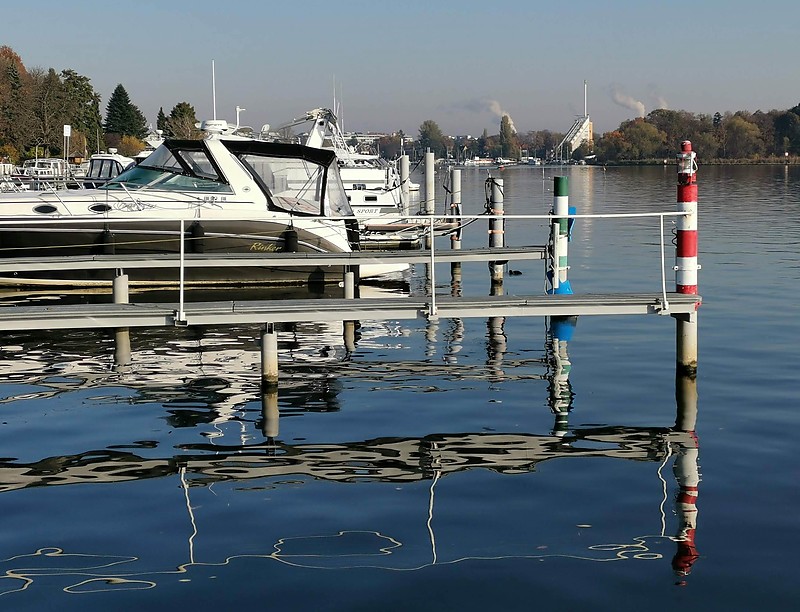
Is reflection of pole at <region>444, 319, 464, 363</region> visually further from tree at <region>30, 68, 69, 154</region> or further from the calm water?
tree at <region>30, 68, 69, 154</region>

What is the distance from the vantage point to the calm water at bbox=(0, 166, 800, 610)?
20.6 ft

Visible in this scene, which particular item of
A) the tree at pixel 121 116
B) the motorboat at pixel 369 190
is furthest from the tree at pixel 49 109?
the motorboat at pixel 369 190

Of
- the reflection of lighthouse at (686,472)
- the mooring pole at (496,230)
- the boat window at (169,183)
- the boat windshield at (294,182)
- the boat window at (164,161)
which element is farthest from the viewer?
the mooring pole at (496,230)

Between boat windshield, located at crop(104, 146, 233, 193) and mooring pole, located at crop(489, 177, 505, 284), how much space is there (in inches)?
195

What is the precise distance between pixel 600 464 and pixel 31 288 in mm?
13335

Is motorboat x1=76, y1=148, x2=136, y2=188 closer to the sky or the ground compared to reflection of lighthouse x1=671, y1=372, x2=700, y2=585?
closer to the sky

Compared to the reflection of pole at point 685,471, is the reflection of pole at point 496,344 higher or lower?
higher

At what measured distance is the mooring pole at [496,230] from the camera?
20.7m

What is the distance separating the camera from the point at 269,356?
10727 millimetres

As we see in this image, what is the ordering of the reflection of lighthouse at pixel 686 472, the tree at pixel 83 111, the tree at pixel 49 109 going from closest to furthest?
the reflection of lighthouse at pixel 686 472, the tree at pixel 49 109, the tree at pixel 83 111

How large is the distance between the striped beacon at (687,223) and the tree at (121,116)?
140642 mm

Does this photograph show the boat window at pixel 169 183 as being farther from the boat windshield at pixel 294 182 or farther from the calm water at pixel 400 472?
the calm water at pixel 400 472

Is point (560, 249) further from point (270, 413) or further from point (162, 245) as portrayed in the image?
point (162, 245)

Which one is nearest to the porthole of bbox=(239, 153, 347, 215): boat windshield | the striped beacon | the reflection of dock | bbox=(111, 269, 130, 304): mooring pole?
bbox=(239, 153, 347, 215): boat windshield
